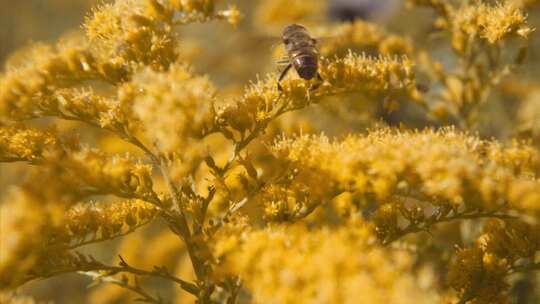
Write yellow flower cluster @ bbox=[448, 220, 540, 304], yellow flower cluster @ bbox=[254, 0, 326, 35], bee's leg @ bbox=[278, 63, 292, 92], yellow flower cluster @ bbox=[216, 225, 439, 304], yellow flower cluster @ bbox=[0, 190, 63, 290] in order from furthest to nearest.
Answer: yellow flower cluster @ bbox=[254, 0, 326, 35] → bee's leg @ bbox=[278, 63, 292, 92] → yellow flower cluster @ bbox=[448, 220, 540, 304] → yellow flower cluster @ bbox=[0, 190, 63, 290] → yellow flower cluster @ bbox=[216, 225, 439, 304]

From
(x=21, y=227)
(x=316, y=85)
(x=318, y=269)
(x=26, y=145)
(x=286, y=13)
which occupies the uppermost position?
(x=286, y=13)

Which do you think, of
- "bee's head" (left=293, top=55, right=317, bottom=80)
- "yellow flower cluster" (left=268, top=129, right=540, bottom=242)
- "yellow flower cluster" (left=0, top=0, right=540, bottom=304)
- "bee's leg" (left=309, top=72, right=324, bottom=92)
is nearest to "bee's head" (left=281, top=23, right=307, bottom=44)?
"yellow flower cluster" (left=0, top=0, right=540, bottom=304)

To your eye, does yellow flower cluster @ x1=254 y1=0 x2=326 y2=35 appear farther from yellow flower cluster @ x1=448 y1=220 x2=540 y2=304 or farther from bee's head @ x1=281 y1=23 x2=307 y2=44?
yellow flower cluster @ x1=448 y1=220 x2=540 y2=304

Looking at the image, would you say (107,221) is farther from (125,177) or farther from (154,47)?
(154,47)

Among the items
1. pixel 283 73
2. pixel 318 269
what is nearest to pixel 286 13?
pixel 283 73

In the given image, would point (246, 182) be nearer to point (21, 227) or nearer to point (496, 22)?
point (21, 227)

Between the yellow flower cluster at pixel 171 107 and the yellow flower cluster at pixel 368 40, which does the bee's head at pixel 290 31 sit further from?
the yellow flower cluster at pixel 171 107

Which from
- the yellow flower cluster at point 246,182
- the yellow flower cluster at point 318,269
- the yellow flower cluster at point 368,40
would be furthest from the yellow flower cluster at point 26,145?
the yellow flower cluster at point 368,40

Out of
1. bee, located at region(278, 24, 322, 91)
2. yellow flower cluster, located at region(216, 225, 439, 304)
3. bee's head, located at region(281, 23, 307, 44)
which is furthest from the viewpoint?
bee's head, located at region(281, 23, 307, 44)
